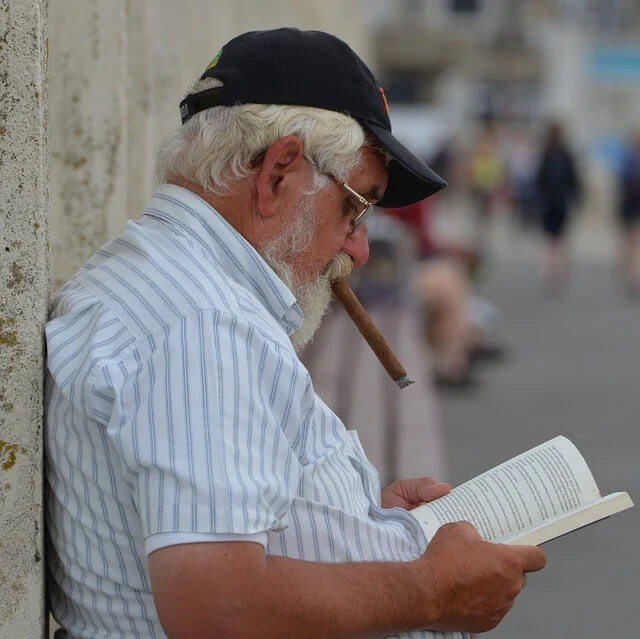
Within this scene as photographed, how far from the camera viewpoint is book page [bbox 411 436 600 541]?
2.18 m

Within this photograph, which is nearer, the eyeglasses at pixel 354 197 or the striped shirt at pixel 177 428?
the striped shirt at pixel 177 428

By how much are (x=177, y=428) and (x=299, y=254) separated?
50 centimetres

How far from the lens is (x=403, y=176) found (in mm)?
2244

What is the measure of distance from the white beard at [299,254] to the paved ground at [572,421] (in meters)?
2.21

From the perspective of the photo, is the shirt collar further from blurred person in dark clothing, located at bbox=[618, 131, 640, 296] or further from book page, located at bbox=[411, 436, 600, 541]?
blurred person in dark clothing, located at bbox=[618, 131, 640, 296]

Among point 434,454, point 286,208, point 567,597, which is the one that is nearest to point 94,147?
point 286,208

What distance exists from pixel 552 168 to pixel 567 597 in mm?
9913

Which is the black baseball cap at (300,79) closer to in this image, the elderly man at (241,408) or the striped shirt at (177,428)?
the elderly man at (241,408)

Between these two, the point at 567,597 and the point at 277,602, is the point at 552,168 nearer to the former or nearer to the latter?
the point at 567,597

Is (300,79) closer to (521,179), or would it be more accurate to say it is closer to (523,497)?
(523,497)

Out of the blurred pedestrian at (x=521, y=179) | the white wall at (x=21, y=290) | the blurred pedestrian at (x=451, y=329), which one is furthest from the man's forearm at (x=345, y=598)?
the blurred pedestrian at (x=521, y=179)

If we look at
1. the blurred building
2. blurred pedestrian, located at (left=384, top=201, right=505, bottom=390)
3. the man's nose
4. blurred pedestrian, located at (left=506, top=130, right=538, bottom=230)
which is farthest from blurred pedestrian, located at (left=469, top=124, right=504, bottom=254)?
the blurred building

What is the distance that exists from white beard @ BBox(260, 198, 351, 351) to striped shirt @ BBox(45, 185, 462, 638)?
0.07 meters

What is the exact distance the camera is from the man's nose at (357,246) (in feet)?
7.29
